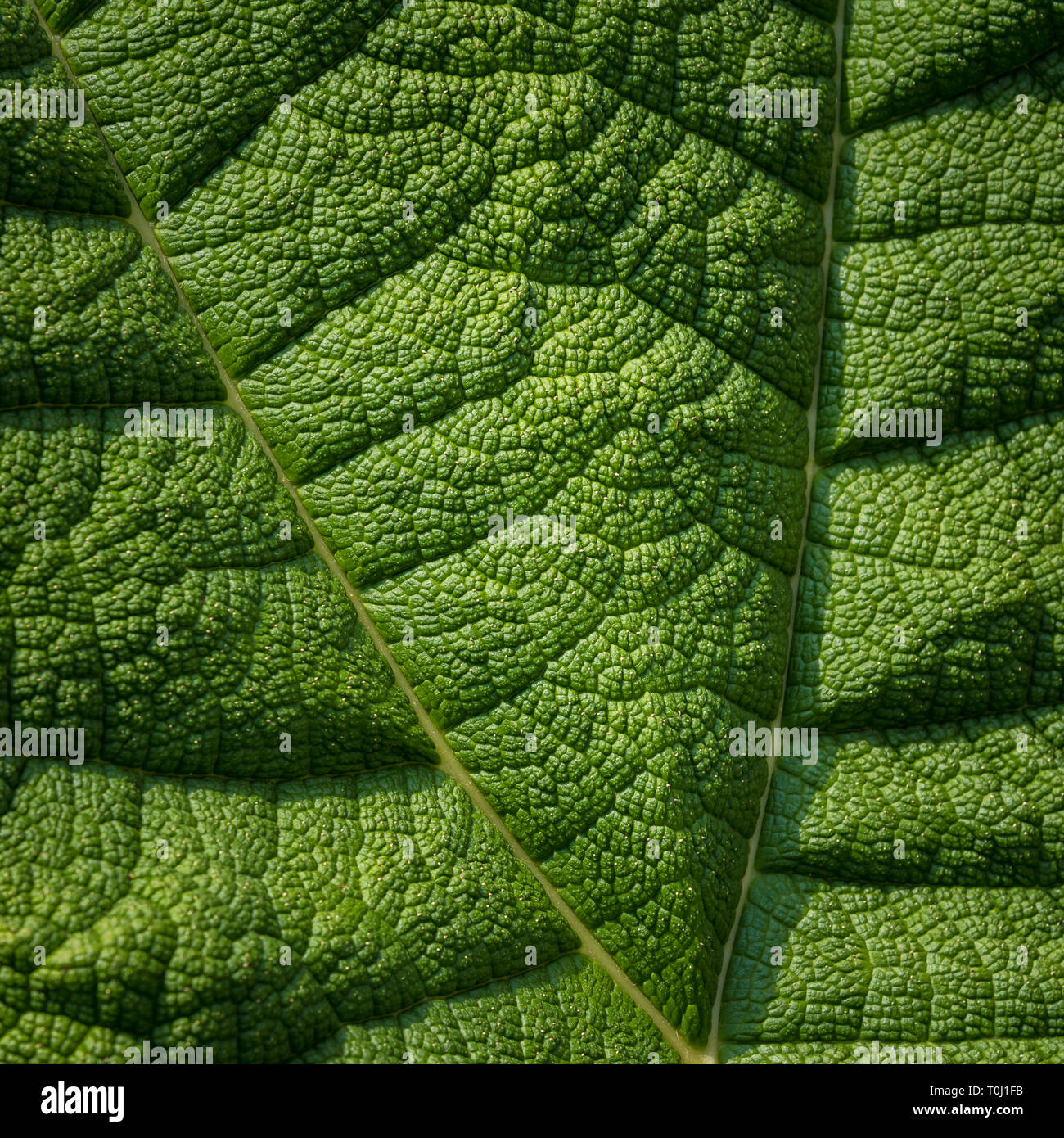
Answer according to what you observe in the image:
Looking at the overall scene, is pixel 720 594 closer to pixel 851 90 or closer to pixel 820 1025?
pixel 820 1025

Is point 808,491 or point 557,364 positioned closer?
point 557,364

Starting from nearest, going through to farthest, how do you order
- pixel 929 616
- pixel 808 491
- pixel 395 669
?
pixel 395 669, pixel 929 616, pixel 808 491

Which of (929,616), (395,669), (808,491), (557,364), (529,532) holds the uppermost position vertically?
(557,364)

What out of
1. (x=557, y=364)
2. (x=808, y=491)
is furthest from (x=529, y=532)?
(x=808, y=491)

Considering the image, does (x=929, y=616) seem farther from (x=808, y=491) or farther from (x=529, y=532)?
(x=529, y=532)

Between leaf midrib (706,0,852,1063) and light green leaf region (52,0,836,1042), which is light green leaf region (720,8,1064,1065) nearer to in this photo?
leaf midrib (706,0,852,1063)

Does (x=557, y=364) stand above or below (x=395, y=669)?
above
